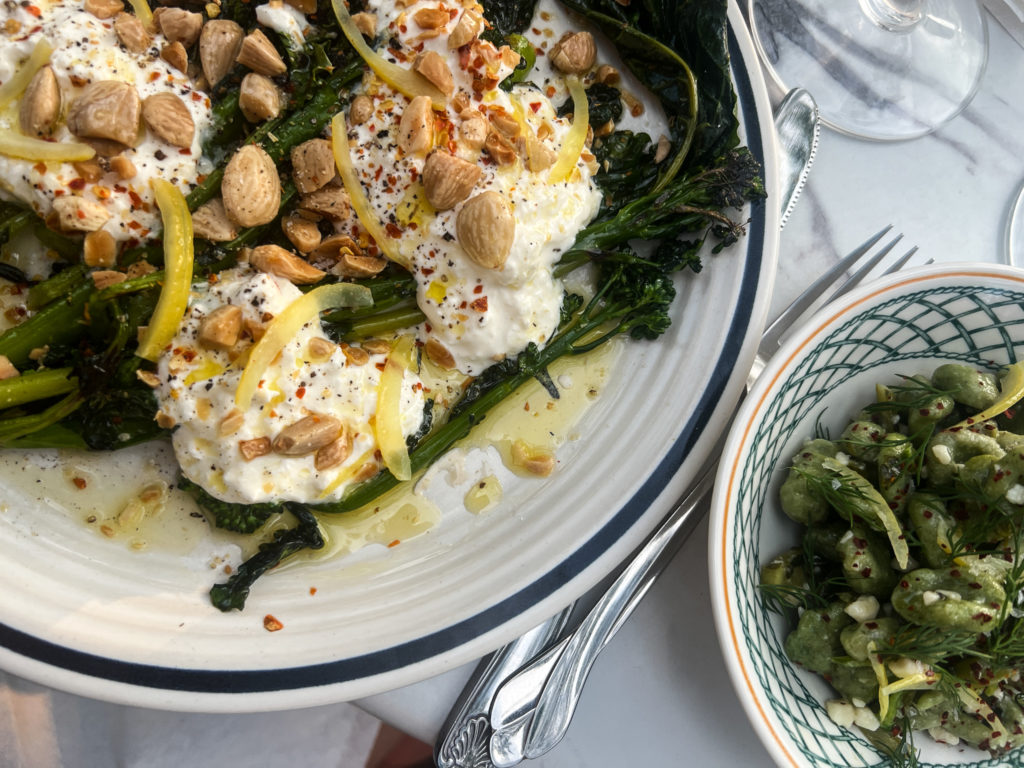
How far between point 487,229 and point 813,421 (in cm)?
125

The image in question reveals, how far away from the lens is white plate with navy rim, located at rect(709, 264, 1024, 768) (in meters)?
2.18

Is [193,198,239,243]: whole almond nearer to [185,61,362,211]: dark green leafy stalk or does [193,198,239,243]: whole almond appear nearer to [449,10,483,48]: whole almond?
[185,61,362,211]: dark green leafy stalk

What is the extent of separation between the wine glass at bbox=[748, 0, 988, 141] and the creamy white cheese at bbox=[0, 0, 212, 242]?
2134 mm

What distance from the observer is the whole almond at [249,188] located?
88.1 inches

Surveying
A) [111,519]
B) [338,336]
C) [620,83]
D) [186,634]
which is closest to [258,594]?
[186,634]

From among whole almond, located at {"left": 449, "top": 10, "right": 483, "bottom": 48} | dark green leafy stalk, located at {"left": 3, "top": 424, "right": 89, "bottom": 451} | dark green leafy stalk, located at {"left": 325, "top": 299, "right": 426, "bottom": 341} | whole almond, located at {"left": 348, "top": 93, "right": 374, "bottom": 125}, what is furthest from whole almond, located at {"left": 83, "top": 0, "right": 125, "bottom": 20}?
dark green leafy stalk, located at {"left": 3, "top": 424, "right": 89, "bottom": 451}

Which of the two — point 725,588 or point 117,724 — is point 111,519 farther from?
point 725,588

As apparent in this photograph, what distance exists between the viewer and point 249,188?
2.25 metres

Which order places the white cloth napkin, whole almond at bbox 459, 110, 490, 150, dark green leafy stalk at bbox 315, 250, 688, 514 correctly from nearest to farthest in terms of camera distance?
whole almond at bbox 459, 110, 490, 150 < dark green leafy stalk at bbox 315, 250, 688, 514 < the white cloth napkin

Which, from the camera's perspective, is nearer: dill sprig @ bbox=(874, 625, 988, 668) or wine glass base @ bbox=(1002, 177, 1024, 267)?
dill sprig @ bbox=(874, 625, 988, 668)

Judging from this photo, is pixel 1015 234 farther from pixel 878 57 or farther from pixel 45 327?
pixel 45 327

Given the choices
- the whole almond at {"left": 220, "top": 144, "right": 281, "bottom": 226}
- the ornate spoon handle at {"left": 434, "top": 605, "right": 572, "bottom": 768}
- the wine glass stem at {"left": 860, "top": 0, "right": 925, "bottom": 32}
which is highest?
the wine glass stem at {"left": 860, "top": 0, "right": 925, "bottom": 32}

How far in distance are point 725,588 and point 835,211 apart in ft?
5.16

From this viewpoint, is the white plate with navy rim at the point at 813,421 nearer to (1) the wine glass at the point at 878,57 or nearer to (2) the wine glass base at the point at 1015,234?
(2) the wine glass base at the point at 1015,234
